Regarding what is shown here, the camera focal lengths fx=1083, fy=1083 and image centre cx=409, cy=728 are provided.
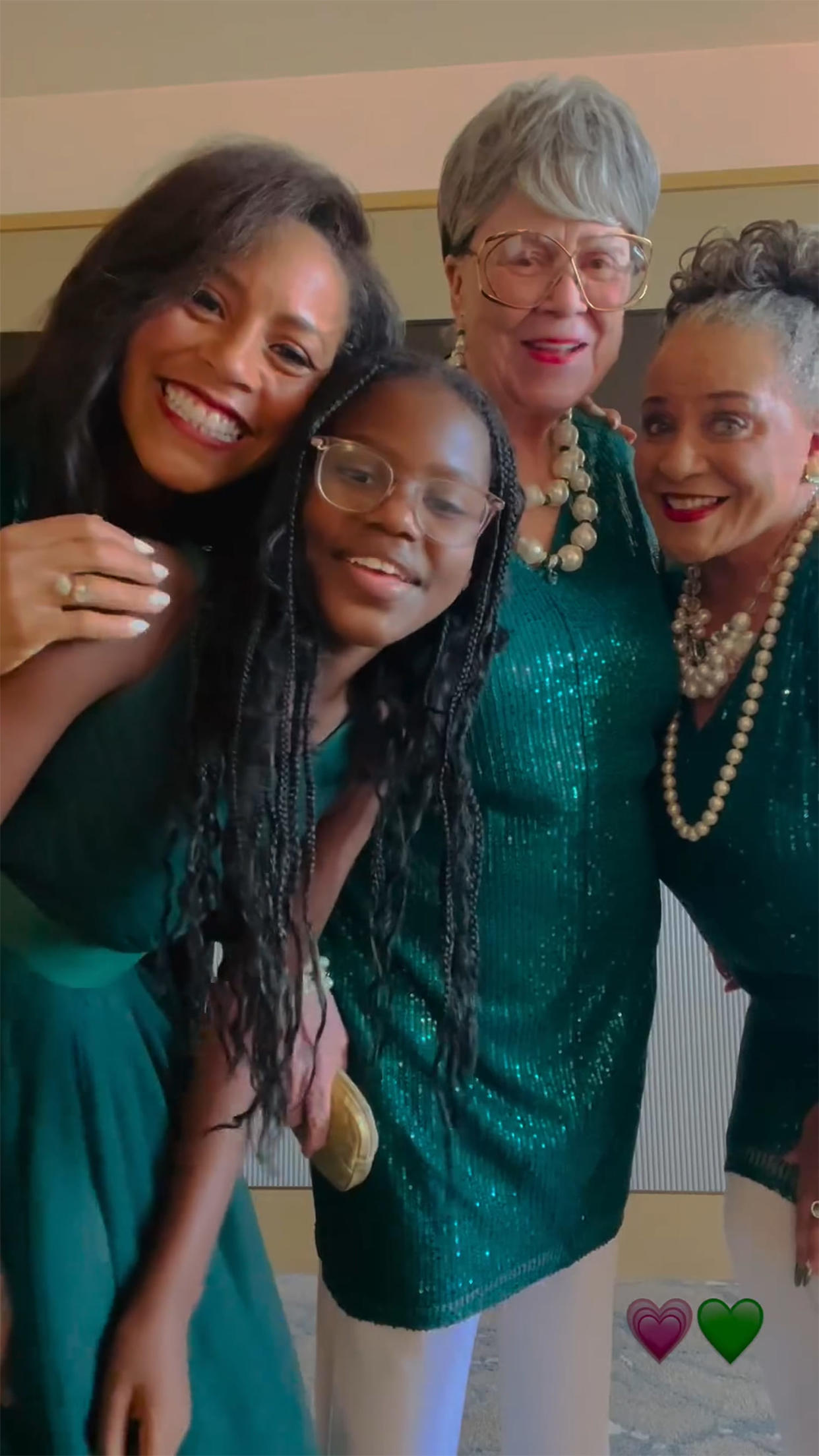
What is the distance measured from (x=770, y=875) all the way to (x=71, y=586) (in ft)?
1.27

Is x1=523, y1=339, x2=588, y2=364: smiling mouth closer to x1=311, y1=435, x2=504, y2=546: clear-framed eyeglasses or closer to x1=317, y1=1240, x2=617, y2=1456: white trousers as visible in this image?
x1=311, y1=435, x2=504, y2=546: clear-framed eyeglasses

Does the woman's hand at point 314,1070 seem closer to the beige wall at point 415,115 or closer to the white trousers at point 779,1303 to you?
the white trousers at point 779,1303

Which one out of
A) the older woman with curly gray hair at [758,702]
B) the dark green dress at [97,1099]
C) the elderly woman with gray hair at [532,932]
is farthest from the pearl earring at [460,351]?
the dark green dress at [97,1099]

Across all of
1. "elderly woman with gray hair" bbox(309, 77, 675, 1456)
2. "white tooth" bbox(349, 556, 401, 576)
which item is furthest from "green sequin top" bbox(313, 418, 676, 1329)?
"white tooth" bbox(349, 556, 401, 576)

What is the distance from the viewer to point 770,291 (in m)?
0.57

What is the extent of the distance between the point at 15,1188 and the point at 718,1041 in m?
0.38

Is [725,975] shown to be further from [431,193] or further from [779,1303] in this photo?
[431,193]

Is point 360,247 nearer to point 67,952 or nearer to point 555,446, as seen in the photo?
point 555,446

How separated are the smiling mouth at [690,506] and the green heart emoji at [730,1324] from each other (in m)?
0.43

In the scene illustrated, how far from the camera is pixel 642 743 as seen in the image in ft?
1.99

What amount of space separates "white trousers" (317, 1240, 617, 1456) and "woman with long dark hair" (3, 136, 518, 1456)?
1.0 inches

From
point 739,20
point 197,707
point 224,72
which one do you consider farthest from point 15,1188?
point 739,20

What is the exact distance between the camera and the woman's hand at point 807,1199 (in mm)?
583

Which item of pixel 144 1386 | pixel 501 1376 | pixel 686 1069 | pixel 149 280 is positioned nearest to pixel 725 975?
pixel 686 1069
